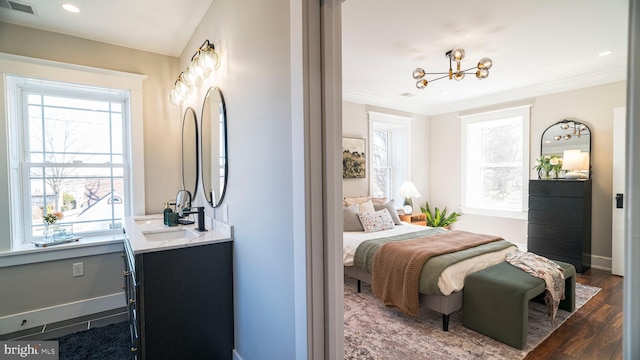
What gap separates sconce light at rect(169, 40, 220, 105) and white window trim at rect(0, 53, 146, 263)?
0.61 meters

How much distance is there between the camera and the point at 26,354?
2.12m

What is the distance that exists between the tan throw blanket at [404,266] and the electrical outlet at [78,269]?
2.73 metres

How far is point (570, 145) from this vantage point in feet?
13.5

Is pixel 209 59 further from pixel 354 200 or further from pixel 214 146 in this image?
pixel 354 200

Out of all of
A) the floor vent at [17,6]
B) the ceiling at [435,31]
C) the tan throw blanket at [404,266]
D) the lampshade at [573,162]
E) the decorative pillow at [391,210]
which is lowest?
the tan throw blanket at [404,266]

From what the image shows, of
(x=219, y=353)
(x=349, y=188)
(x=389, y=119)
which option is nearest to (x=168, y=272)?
(x=219, y=353)

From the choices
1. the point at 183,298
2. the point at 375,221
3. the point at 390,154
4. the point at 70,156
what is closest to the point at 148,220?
the point at 70,156

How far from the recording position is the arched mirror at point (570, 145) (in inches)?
153

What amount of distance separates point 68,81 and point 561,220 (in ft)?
18.8

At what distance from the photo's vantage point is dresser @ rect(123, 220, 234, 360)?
1670 mm

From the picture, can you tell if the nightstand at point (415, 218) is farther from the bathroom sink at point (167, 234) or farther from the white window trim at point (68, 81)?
the white window trim at point (68, 81)

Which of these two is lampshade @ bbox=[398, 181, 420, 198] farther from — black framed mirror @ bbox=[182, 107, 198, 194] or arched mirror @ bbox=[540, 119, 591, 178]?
black framed mirror @ bbox=[182, 107, 198, 194]

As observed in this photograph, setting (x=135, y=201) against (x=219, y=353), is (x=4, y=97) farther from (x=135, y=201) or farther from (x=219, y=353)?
(x=219, y=353)

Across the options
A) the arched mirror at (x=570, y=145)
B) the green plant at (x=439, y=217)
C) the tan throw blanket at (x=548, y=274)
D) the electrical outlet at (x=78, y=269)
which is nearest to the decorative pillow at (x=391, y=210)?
the green plant at (x=439, y=217)
